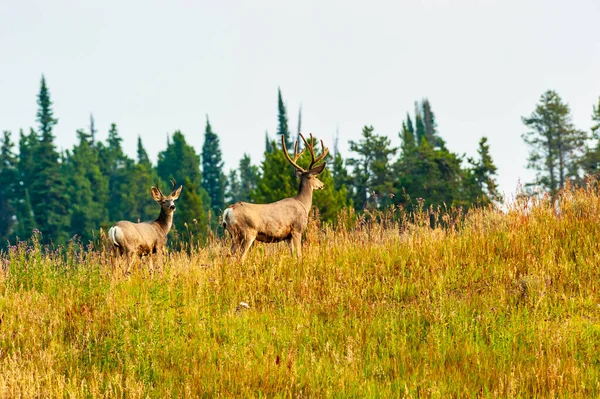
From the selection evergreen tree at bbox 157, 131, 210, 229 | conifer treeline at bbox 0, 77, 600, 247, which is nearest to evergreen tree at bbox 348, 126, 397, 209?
conifer treeline at bbox 0, 77, 600, 247

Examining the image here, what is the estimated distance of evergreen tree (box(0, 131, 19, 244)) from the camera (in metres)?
88.0

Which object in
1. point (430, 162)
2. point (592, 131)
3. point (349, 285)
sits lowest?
point (349, 285)

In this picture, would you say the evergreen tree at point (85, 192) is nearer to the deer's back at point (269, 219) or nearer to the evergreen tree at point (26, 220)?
the evergreen tree at point (26, 220)

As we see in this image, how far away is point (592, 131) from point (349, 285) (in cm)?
6484

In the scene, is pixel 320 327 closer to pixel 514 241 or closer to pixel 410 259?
pixel 410 259

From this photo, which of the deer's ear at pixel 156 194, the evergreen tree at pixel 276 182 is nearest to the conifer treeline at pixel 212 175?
the evergreen tree at pixel 276 182

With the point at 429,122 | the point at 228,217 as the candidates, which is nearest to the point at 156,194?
the point at 228,217

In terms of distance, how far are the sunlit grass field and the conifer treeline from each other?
29.2m

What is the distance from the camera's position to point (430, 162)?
55906 mm

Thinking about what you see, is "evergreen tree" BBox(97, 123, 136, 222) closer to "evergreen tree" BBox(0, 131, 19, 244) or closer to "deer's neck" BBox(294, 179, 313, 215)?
"evergreen tree" BBox(0, 131, 19, 244)

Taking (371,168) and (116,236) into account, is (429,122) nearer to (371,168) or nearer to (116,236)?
(371,168)

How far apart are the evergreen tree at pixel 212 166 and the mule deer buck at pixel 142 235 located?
77.1 meters

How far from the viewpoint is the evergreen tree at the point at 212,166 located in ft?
299

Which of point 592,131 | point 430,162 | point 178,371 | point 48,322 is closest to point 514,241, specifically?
point 178,371
